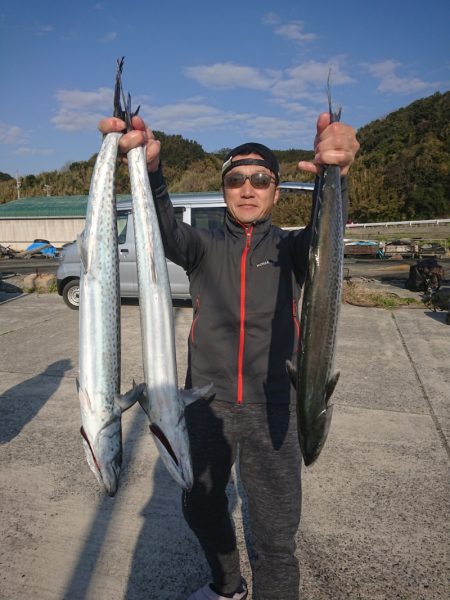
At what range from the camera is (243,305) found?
203cm

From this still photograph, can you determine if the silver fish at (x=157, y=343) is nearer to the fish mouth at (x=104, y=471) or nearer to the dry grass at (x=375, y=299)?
the fish mouth at (x=104, y=471)

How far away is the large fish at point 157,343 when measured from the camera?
173cm

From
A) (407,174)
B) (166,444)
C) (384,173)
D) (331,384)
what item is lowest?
(166,444)

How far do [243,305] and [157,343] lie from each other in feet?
1.47

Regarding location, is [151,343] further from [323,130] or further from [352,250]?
[352,250]

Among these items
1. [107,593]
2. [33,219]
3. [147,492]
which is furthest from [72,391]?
[33,219]

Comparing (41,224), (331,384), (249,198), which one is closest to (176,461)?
(331,384)

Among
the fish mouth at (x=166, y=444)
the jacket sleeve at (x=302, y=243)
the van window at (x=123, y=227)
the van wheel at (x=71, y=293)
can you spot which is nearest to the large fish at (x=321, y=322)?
the jacket sleeve at (x=302, y=243)

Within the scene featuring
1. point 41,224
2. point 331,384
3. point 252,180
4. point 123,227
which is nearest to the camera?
point 331,384

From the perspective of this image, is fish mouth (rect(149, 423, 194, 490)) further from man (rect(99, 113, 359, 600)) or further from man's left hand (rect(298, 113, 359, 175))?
man's left hand (rect(298, 113, 359, 175))

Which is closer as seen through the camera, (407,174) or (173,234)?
(173,234)

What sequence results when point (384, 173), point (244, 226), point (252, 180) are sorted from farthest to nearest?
point (384, 173), point (244, 226), point (252, 180)

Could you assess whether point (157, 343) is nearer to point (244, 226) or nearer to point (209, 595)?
point (244, 226)

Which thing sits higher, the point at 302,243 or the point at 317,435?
the point at 302,243
